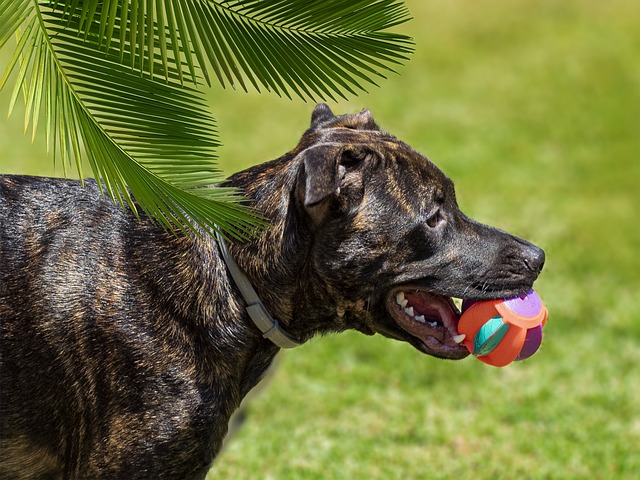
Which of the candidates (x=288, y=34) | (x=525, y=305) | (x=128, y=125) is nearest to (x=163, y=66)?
(x=128, y=125)

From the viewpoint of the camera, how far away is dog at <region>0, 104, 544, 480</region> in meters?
3.92

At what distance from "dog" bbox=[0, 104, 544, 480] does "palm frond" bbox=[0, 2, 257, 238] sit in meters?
0.27

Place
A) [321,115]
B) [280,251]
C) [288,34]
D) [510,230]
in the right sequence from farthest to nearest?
[510,230], [321,115], [280,251], [288,34]

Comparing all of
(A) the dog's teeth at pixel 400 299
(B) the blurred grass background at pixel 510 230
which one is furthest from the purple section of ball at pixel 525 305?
(B) the blurred grass background at pixel 510 230

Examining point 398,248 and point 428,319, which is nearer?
point 398,248

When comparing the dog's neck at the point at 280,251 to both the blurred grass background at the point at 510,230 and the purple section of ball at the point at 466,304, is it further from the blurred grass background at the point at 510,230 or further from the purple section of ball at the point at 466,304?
the blurred grass background at the point at 510,230

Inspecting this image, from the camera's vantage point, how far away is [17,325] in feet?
13.0

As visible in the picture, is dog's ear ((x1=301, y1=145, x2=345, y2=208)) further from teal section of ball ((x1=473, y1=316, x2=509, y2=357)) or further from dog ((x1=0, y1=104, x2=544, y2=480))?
teal section of ball ((x1=473, y1=316, x2=509, y2=357))

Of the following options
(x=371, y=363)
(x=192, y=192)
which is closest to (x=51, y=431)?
(x=192, y=192)

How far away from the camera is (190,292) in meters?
4.01

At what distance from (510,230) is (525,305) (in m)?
6.45

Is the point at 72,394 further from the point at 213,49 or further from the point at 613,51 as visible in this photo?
the point at 613,51

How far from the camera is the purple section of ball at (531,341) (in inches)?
167

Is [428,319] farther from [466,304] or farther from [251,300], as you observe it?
[251,300]
